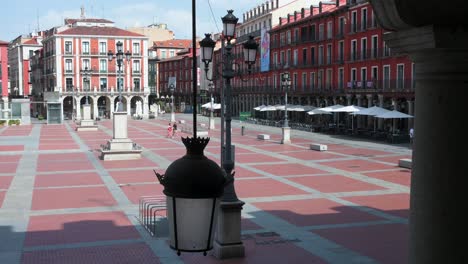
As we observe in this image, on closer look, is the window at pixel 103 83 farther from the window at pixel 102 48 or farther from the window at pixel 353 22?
the window at pixel 353 22

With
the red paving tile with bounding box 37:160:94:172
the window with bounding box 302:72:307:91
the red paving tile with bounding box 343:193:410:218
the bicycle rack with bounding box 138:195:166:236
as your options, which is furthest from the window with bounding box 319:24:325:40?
the bicycle rack with bounding box 138:195:166:236

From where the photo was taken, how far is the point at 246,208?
15.7m

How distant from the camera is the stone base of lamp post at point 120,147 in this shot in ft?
88.4

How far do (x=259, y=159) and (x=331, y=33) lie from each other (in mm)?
28466

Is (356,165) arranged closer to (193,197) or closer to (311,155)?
(311,155)

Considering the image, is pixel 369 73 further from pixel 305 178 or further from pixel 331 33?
pixel 305 178

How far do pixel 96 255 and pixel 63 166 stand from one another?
1473 centimetres

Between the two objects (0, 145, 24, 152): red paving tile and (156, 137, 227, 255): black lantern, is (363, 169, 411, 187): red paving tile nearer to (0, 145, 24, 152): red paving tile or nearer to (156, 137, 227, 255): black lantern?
(156, 137, 227, 255): black lantern

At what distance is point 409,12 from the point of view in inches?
109

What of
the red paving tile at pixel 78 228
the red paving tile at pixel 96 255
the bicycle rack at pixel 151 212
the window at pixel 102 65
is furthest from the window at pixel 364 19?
the window at pixel 102 65

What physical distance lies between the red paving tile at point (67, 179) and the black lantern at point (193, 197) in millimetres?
17857

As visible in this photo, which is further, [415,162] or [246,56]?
[246,56]

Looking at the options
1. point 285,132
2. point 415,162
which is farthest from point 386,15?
point 285,132

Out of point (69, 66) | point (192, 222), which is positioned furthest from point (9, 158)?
point (69, 66)
